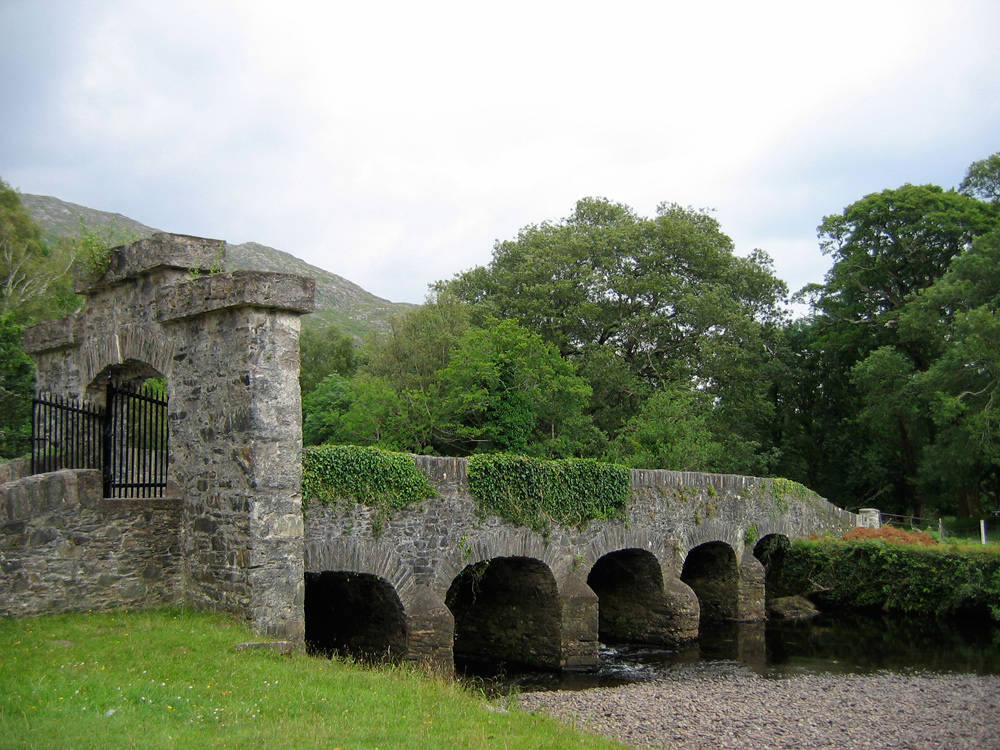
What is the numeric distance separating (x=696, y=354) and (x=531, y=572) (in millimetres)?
19495

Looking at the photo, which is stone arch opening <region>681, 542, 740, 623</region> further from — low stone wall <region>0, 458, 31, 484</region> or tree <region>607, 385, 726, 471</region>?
low stone wall <region>0, 458, 31, 484</region>

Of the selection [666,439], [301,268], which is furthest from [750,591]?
[301,268]

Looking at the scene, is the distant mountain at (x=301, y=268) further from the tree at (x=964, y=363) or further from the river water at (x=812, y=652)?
the river water at (x=812, y=652)

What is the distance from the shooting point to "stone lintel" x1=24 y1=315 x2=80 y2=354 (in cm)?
1196

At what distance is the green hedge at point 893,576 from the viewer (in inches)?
746

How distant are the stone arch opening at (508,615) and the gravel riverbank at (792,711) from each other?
1.99m

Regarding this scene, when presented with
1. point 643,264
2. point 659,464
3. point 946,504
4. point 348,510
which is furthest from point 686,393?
point 348,510

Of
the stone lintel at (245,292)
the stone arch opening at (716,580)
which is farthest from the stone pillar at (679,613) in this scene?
the stone lintel at (245,292)

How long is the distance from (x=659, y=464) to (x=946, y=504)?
19.2m

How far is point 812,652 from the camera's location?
16.8 m

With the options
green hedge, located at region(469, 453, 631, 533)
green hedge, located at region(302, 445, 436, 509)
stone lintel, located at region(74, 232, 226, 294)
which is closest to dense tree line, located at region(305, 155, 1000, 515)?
green hedge, located at region(469, 453, 631, 533)

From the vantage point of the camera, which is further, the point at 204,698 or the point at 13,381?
the point at 13,381

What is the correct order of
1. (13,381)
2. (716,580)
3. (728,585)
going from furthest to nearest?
(13,381)
(716,580)
(728,585)

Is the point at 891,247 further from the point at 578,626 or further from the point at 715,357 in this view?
the point at 578,626
